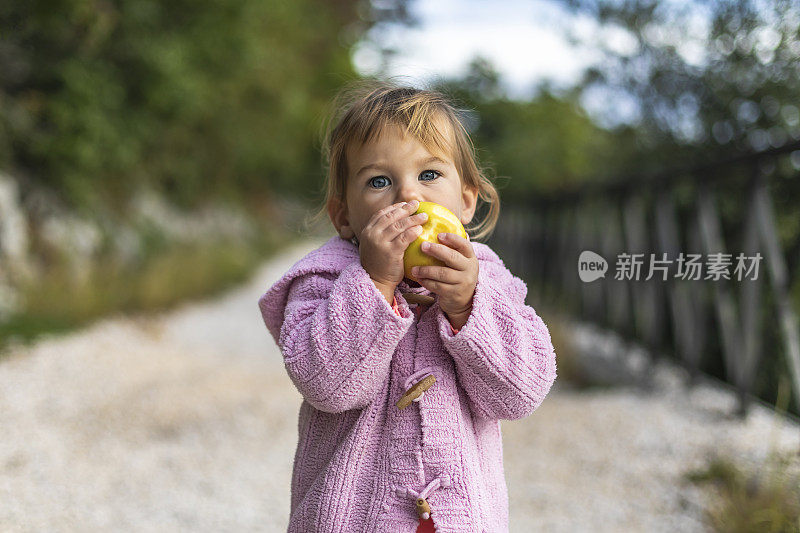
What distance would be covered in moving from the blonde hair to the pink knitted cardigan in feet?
0.92

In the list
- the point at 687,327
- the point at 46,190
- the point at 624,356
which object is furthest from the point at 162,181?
the point at 687,327

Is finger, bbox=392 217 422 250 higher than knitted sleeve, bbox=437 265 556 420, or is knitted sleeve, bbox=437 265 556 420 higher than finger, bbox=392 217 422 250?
finger, bbox=392 217 422 250

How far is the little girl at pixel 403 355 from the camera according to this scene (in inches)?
55.9

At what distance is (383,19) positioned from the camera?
2542cm

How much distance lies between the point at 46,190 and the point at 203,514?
201 inches

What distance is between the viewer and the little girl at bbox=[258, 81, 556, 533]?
4.66ft

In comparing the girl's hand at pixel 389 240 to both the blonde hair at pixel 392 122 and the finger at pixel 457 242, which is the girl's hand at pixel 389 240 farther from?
the blonde hair at pixel 392 122

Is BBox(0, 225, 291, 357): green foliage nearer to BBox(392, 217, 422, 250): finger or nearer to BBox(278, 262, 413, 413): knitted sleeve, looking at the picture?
BBox(278, 262, 413, 413): knitted sleeve

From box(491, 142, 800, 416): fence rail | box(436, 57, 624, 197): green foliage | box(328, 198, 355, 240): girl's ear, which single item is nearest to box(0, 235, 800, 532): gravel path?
box(491, 142, 800, 416): fence rail

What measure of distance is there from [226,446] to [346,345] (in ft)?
10.9

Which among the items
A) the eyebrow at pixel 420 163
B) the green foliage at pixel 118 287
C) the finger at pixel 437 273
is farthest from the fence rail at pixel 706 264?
the green foliage at pixel 118 287

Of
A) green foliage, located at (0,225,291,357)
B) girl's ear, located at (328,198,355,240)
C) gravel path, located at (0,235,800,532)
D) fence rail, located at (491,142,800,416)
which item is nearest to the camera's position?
girl's ear, located at (328,198,355,240)

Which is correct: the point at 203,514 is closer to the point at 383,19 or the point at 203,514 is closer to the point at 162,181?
the point at 162,181

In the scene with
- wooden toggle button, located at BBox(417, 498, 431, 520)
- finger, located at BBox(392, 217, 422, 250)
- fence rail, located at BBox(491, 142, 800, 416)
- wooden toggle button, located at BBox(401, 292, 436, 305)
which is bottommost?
wooden toggle button, located at BBox(417, 498, 431, 520)
